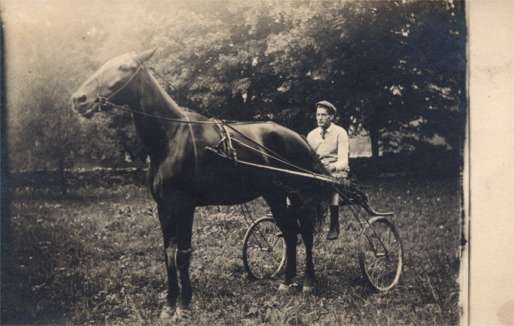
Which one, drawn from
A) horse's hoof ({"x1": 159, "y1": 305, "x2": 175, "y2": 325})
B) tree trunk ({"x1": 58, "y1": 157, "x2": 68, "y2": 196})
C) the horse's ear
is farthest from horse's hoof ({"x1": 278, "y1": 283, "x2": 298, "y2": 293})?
the horse's ear

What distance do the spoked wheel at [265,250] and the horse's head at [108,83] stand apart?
6.06ft

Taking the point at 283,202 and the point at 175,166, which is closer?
the point at 175,166

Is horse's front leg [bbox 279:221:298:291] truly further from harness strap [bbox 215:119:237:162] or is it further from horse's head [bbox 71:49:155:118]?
horse's head [bbox 71:49:155:118]

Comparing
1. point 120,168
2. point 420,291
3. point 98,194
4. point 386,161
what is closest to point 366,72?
point 386,161

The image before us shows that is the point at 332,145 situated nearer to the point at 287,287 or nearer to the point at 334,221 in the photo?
the point at 334,221

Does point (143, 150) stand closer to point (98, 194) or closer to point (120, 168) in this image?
point (120, 168)

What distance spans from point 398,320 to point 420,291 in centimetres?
39

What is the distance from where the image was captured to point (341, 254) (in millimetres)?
4820

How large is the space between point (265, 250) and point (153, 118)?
5.81ft

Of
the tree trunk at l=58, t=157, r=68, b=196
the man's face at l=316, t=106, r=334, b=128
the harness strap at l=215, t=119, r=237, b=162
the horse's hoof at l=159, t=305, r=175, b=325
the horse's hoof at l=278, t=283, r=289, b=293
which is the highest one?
the man's face at l=316, t=106, r=334, b=128

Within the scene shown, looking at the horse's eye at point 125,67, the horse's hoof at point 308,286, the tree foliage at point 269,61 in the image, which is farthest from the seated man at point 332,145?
the horse's eye at point 125,67

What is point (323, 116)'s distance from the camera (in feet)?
15.5

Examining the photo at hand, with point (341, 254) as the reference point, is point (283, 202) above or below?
above

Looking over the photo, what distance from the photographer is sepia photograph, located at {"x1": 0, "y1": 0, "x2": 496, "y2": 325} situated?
4602mm
